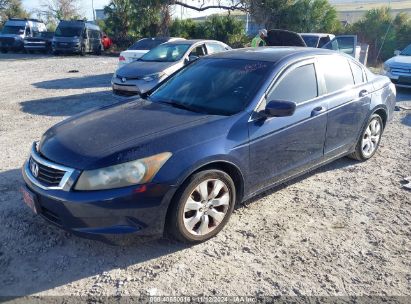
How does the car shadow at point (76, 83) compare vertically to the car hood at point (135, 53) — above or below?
below

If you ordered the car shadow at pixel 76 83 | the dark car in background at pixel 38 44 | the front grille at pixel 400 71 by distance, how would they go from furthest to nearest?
the dark car in background at pixel 38 44 < the car shadow at pixel 76 83 < the front grille at pixel 400 71

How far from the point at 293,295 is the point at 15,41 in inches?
1054

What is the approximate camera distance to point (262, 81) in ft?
12.7

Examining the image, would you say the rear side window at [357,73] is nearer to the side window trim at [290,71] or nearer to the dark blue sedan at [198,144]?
the dark blue sedan at [198,144]

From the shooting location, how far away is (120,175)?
298 cm

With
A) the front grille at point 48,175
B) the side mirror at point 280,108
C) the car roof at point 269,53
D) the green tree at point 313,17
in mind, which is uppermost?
the green tree at point 313,17

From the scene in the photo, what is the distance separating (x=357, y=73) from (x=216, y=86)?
2142 millimetres

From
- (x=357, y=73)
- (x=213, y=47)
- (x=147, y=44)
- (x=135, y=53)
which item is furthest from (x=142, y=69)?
(x=357, y=73)

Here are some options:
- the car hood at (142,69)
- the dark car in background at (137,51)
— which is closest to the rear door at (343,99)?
the car hood at (142,69)

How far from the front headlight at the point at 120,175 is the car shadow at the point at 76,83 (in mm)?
9398

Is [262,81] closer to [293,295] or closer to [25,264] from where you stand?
[293,295]

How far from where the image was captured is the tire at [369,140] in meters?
5.23

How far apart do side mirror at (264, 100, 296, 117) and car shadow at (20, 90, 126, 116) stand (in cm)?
512

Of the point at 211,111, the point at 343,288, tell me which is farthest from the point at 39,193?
the point at 343,288
